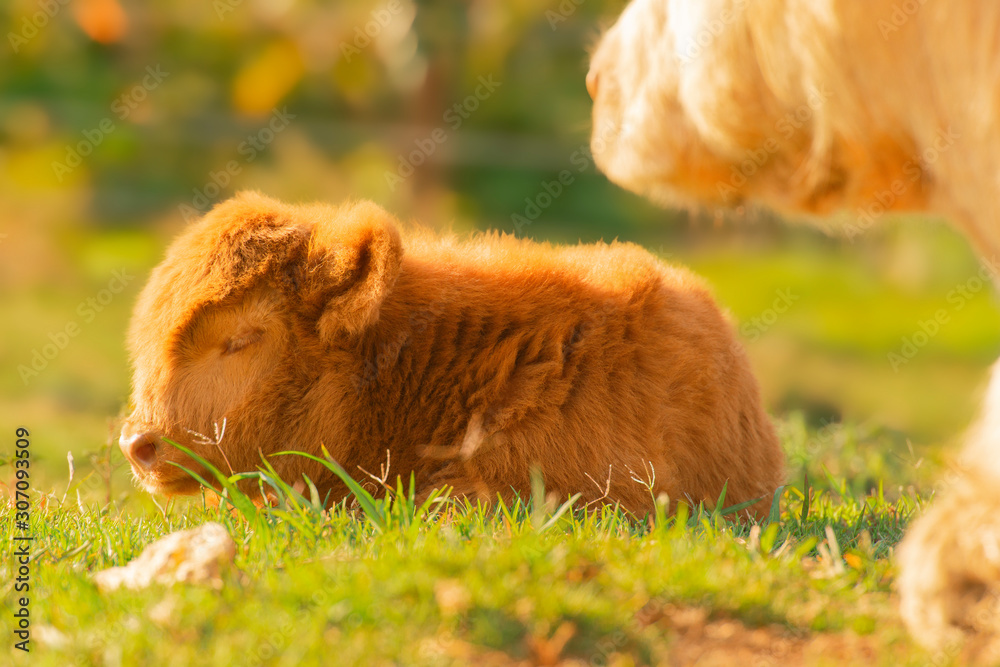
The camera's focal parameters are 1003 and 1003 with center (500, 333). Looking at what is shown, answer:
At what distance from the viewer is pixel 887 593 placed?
268cm

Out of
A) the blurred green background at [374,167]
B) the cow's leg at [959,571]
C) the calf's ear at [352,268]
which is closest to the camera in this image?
the cow's leg at [959,571]

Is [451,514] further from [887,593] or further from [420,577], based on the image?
[887,593]

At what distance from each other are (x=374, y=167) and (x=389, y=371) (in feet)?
53.2

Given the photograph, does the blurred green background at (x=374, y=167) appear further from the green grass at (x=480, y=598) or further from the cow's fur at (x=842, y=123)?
the green grass at (x=480, y=598)

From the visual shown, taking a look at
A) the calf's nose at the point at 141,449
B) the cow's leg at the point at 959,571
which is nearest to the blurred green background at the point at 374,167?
the calf's nose at the point at 141,449

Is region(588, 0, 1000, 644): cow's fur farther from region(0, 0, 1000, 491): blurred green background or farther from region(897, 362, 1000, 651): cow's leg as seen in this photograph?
region(0, 0, 1000, 491): blurred green background

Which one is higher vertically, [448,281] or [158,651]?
[448,281]

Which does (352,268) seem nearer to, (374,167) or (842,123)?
(842,123)

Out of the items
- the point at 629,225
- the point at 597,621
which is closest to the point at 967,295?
the point at 629,225

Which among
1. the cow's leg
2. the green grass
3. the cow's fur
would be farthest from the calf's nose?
the cow's leg

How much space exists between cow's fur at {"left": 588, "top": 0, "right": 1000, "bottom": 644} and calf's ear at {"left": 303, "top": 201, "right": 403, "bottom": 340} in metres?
0.82

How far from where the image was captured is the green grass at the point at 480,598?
2254 millimetres

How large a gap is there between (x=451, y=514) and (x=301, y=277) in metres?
1.01

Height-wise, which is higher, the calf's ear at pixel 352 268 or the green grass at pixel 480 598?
the calf's ear at pixel 352 268
